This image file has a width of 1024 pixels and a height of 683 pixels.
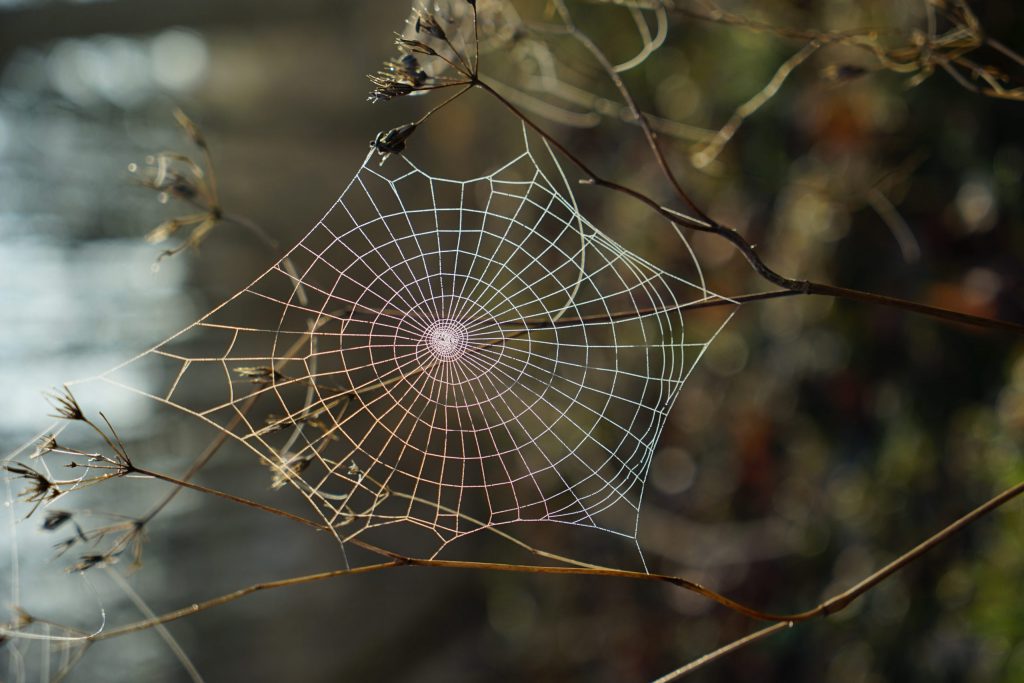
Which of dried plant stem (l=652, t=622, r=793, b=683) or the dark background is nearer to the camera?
dried plant stem (l=652, t=622, r=793, b=683)

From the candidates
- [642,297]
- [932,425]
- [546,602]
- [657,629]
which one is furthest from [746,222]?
[546,602]

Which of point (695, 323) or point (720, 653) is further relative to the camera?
point (695, 323)

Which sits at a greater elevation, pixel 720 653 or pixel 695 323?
pixel 695 323

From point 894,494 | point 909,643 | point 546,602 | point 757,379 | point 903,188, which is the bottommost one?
point 546,602

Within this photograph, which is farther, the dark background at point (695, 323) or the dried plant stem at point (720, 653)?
the dark background at point (695, 323)

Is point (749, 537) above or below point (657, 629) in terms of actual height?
above

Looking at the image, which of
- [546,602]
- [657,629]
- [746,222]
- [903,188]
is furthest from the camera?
[546,602]

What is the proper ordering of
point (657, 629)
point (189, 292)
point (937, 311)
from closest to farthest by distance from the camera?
1. point (937, 311)
2. point (657, 629)
3. point (189, 292)

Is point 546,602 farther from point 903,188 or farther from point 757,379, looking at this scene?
point 903,188
